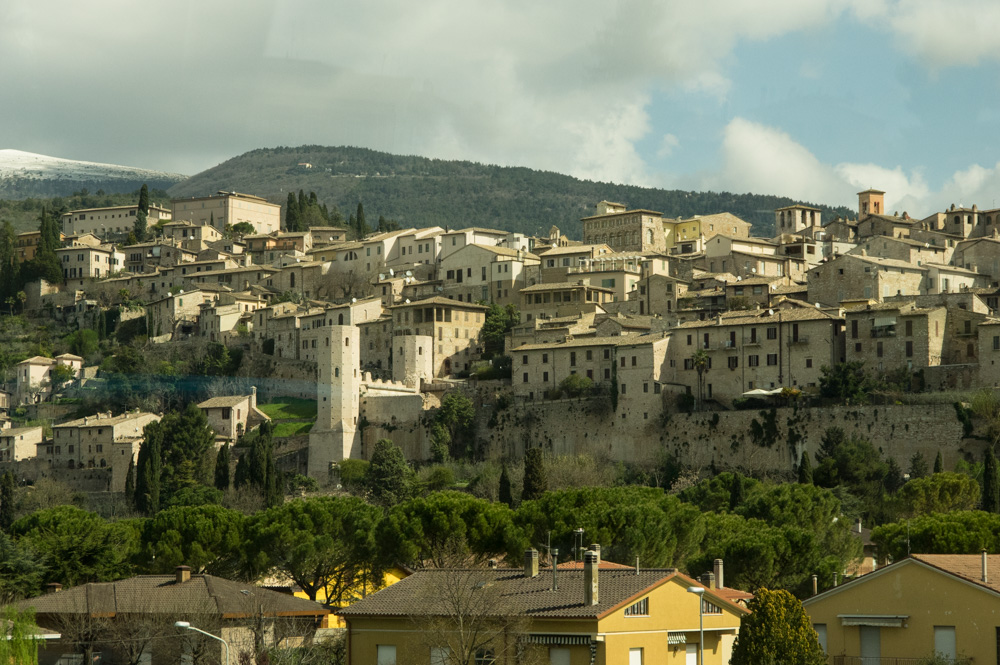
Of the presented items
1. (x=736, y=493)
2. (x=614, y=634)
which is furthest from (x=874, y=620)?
(x=736, y=493)

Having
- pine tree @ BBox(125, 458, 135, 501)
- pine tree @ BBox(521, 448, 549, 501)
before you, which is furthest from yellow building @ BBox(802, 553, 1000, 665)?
pine tree @ BBox(125, 458, 135, 501)

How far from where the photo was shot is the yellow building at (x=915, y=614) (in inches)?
1389

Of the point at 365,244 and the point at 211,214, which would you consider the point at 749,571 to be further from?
the point at 211,214

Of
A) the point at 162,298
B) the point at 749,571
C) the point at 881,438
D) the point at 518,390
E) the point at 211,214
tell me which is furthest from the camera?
the point at 211,214

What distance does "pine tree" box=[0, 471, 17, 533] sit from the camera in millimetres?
91562

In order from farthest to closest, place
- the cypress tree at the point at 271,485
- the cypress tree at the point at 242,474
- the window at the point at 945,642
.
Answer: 1. the cypress tree at the point at 242,474
2. the cypress tree at the point at 271,485
3. the window at the point at 945,642

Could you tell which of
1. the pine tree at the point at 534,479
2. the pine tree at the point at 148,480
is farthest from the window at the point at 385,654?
the pine tree at the point at 148,480

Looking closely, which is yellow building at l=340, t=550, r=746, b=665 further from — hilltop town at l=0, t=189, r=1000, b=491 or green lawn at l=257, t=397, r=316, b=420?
green lawn at l=257, t=397, r=316, b=420

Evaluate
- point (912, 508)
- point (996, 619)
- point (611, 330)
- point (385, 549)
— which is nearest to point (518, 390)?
point (611, 330)

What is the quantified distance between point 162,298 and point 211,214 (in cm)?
2986

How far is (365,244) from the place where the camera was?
124125 mm

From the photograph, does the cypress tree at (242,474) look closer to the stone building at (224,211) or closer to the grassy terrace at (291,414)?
the grassy terrace at (291,414)

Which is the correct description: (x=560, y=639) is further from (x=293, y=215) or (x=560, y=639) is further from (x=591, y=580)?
(x=293, y=215)

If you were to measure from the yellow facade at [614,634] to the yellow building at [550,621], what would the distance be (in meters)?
0.02
